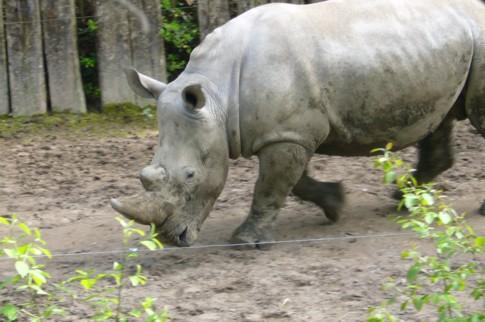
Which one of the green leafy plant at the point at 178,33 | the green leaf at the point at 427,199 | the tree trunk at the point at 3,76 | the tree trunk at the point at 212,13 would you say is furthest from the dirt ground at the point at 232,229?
the tree trunk at the point at 212,13

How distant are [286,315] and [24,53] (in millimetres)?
4870

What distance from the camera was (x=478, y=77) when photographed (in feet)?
21.7

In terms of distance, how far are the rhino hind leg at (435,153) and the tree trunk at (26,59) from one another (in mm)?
3622

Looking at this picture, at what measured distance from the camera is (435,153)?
718 centimetres

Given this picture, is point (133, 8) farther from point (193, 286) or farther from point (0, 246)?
point (193, 286)

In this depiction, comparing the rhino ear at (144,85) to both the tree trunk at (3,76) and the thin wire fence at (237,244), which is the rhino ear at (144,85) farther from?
the tree trunk at (3,76)

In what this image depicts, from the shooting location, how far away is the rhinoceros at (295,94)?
6.09m

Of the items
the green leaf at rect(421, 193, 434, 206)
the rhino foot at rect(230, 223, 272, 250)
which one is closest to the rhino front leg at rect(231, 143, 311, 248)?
the rhino foot at rect(230, 223, 272, 250)

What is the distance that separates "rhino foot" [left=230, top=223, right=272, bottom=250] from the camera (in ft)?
20.9

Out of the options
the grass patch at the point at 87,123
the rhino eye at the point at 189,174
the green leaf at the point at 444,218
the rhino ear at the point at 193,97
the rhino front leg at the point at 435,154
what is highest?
the rhino ear at the point at 193,97

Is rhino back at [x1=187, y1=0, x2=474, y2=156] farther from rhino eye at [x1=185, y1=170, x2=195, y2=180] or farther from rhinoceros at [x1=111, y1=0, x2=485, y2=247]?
rhino eye at [x1=185, y1=170, x2=195, y2=180]

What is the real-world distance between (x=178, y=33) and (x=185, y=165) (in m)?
3.83

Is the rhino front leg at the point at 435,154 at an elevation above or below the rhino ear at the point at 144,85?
below

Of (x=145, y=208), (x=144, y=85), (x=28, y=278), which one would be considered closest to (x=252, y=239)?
(x=145, y=208)
